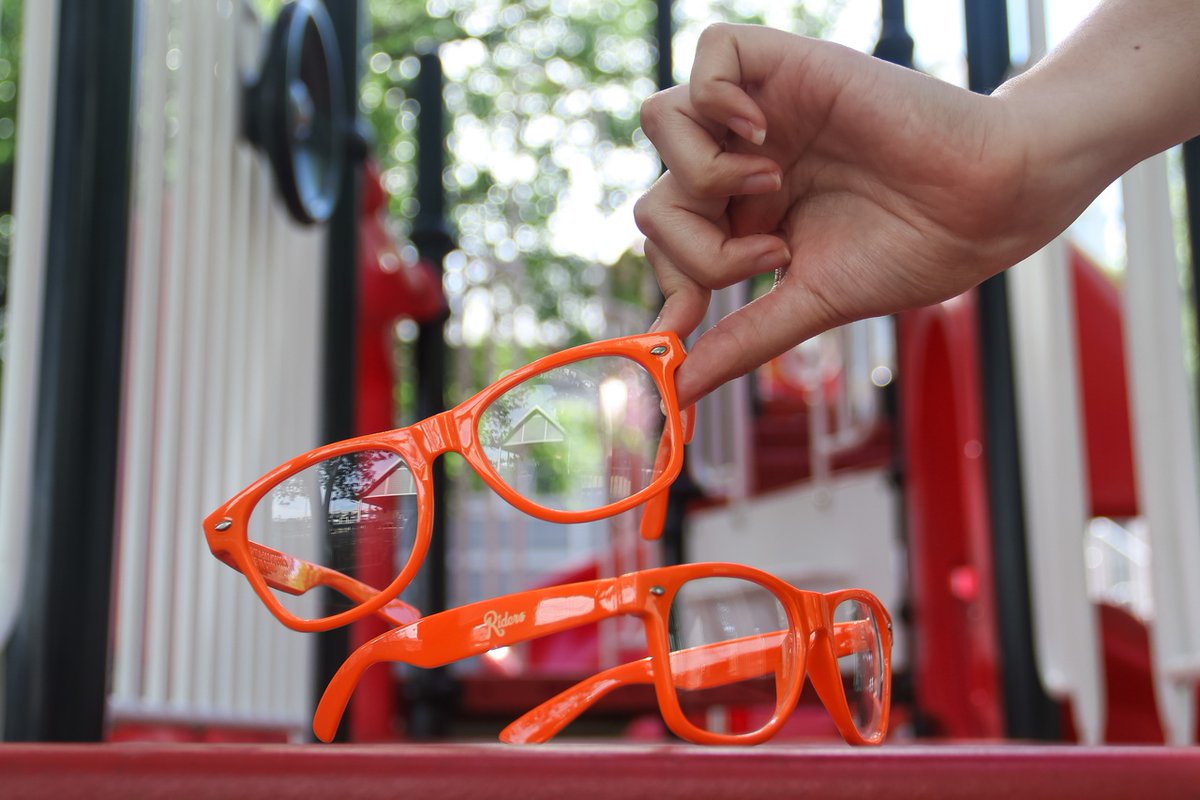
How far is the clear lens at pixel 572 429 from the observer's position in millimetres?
636

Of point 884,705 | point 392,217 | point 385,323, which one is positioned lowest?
point 884,705

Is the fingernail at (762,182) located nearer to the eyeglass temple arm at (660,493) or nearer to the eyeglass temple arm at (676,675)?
the eyeglass temple arm at (660,493)

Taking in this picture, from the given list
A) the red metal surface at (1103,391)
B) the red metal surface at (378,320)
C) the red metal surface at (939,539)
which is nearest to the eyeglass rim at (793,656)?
the red metal surface at (1103,391)

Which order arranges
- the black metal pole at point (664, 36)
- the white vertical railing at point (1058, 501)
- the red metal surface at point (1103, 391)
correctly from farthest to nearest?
the red metal surface at point (1103, 391) → the black metal pole at point (664, 36) → the white vertical railing at point (1058, 501)

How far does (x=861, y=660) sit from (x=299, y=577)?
295 millimetres

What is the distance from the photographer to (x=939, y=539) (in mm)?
2746

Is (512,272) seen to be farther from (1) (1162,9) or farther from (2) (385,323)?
(1) (1162,9)

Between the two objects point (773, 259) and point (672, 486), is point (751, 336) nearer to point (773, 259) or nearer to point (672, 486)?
point (773, 259)

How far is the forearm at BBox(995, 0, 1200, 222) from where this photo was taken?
0.58 meters

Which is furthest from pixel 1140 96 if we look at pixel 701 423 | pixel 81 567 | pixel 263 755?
pixel 701 423

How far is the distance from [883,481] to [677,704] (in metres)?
2.45

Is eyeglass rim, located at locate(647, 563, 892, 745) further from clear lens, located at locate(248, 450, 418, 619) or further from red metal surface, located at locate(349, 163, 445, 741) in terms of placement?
red metal surface, located at locate(349, 163, 445, 741)

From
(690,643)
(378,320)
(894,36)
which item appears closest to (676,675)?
(690,643)

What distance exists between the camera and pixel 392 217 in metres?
7.92
